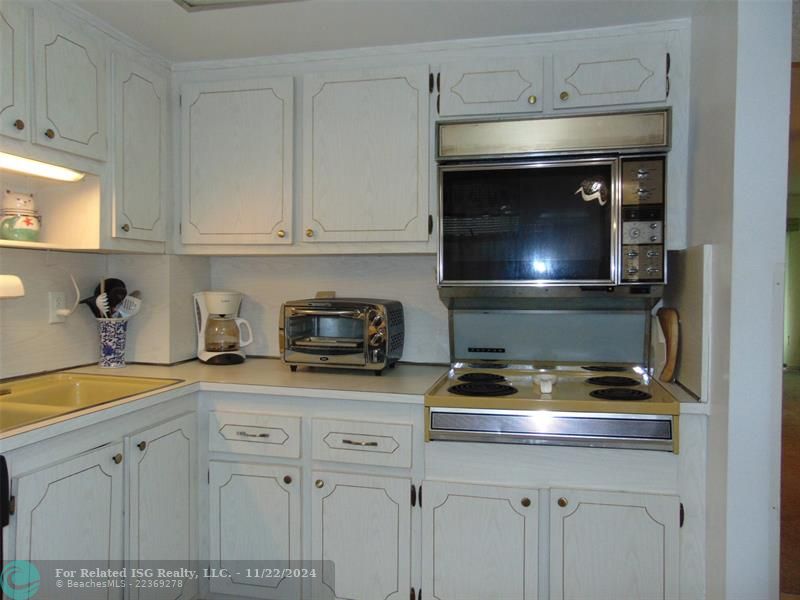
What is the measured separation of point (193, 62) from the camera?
7.50 feet

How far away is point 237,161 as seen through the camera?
2250 mm

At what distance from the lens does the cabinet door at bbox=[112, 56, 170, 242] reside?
202cm

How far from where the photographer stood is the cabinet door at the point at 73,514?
54.5 inches

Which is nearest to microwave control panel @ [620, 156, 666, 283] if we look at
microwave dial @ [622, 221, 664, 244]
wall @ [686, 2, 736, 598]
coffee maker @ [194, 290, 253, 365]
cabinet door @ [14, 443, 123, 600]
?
microwave dial @ [622, 221, 664, 244]

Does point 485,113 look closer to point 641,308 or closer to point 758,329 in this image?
point 641,308

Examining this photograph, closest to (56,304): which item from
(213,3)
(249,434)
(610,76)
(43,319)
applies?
(43,319)

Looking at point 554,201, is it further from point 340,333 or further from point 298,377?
point 298,377

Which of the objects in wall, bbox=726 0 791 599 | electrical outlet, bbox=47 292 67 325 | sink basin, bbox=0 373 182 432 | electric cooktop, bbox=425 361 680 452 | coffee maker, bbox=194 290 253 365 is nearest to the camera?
wall, bbox=726 0 791 599

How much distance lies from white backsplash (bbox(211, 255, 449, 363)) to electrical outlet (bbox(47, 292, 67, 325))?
0.64 m

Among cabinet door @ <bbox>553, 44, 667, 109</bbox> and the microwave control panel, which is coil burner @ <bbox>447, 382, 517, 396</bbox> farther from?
cabinet door @ <bbox>553, 44, 667, 109</bbox>

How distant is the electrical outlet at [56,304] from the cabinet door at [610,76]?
1.97 meters

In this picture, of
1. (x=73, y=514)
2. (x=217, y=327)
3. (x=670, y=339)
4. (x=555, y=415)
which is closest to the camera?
(x=73, y=514)

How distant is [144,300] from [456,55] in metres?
1.58

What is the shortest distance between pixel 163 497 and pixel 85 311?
0.90 meters
